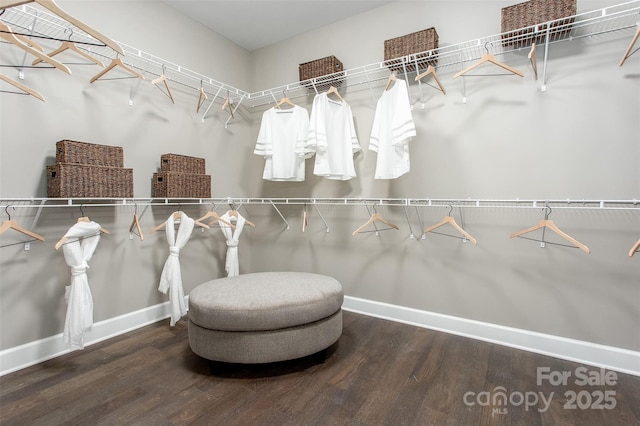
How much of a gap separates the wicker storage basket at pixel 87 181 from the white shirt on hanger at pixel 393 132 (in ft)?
5.83

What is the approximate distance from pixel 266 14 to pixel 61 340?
116 inches

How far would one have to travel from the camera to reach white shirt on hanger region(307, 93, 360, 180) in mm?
2527

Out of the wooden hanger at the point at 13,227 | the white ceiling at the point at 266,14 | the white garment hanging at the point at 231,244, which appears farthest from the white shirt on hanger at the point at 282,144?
the wooden hanger at the point at 13,227

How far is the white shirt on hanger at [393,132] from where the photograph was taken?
7.23 feet

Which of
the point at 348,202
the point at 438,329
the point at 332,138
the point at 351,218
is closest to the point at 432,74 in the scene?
the point at 332,138

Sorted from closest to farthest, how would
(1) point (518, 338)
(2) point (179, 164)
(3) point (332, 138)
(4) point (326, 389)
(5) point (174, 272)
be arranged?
(4) point (326, 389) < (1) point (518, 338) < (5) point (174, 272) < (2) point (179, 164) < (3) point (332, 138)

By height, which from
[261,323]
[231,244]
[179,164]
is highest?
[179,164]

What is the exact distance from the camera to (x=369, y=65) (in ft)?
8.00

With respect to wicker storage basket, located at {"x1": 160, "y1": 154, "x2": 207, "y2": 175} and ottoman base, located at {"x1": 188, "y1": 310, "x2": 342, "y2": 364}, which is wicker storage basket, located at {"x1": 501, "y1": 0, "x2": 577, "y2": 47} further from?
wicker storage basket, located at {"x1": 160, "y1": 154, "x2": 207, "y2": 175}

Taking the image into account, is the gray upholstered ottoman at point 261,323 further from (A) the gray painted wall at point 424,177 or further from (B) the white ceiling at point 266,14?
(B) the white ceiling at point 266,14

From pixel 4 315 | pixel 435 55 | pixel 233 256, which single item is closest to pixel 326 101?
pixel 435 55

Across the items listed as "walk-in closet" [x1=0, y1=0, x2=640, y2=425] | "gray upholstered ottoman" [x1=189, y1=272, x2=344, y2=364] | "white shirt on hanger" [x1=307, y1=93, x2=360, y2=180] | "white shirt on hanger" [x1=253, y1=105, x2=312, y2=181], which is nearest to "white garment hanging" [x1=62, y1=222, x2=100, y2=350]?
"walk-in closet" [x1=0, y1=0, x2=640, y2=425]

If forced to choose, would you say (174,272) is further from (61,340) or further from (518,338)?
(518,338)

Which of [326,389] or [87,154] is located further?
[87,154]
